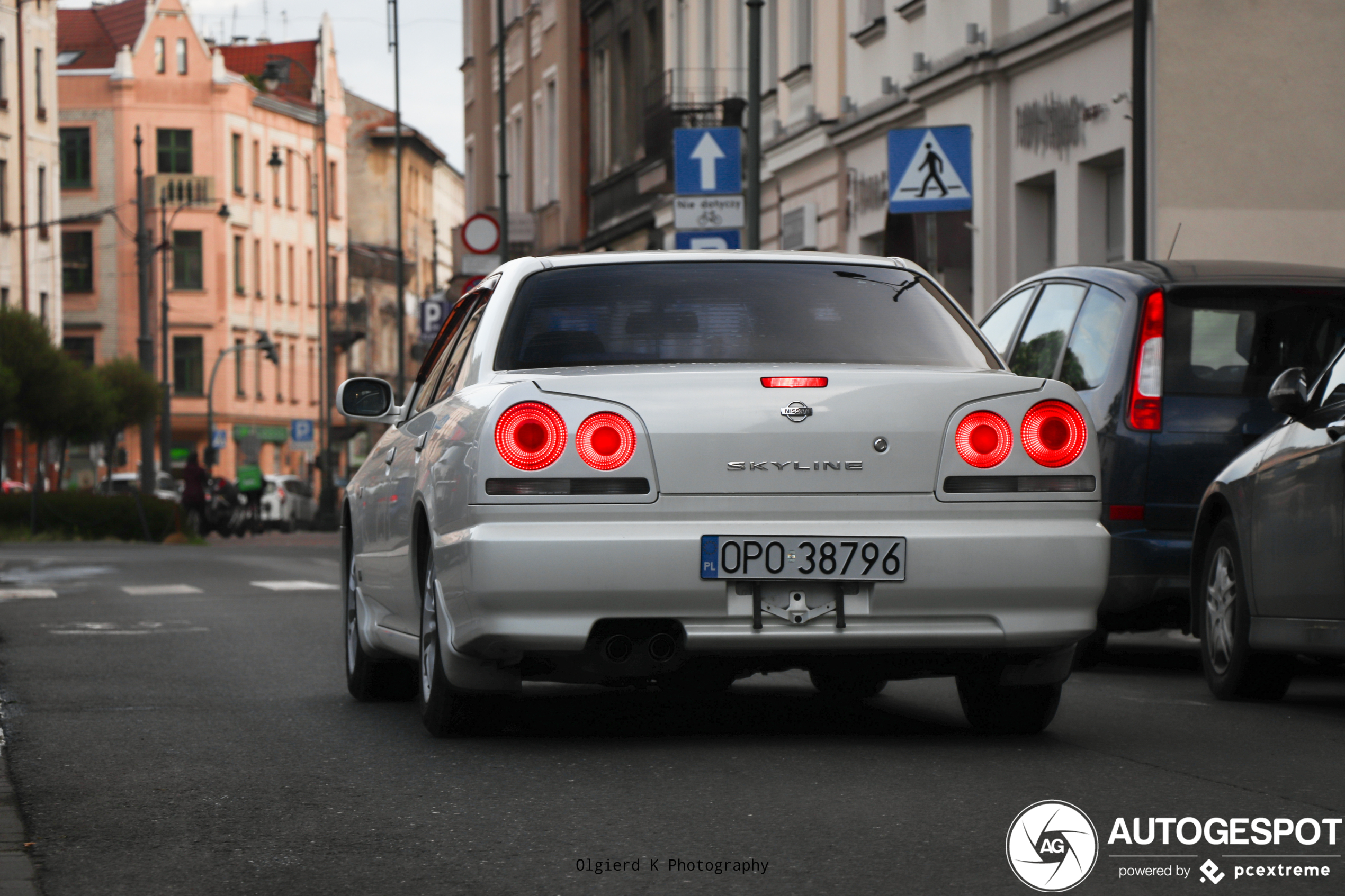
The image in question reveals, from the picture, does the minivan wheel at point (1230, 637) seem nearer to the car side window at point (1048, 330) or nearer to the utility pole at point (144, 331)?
the car side window at point (1048, 330)

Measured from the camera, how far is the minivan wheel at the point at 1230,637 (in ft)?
30.8

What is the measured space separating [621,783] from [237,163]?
292 ft

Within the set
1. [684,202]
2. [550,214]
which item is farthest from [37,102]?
[684,202]

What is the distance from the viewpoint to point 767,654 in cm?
722

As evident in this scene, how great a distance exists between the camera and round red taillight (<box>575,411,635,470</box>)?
7.14m

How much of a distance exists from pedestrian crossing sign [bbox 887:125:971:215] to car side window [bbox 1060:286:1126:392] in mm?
6388

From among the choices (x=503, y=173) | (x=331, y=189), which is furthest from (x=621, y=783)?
(x=331, y=189)

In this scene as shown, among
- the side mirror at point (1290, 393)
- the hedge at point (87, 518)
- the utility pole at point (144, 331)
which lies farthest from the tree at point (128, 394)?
the side mirror at point (1290, 393)

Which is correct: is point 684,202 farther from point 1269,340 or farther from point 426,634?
point 426,634

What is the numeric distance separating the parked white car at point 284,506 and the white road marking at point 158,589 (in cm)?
3653

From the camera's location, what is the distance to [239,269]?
93.7m

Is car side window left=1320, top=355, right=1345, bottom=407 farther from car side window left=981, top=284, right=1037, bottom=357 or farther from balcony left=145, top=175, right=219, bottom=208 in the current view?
balcony left=145, top=175, right=219, bottom=208

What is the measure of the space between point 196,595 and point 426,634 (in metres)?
11.9

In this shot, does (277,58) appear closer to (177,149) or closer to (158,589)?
(177,149)
